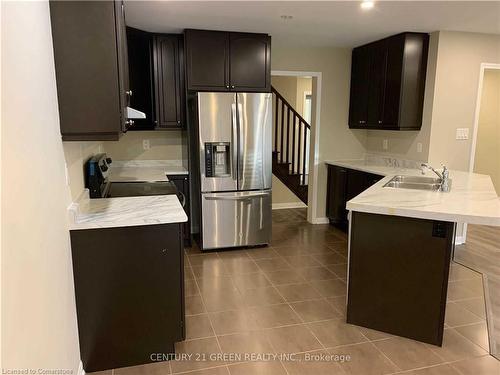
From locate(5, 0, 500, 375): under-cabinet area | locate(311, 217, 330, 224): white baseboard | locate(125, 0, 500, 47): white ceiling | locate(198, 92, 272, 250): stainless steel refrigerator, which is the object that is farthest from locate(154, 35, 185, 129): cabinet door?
locate(311, 217, 330, 224): white baseboard

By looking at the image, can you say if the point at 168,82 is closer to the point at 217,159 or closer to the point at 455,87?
the point at 217,159

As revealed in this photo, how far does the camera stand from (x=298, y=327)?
2.71m

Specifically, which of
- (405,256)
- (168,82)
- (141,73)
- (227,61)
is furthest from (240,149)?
(405,256)

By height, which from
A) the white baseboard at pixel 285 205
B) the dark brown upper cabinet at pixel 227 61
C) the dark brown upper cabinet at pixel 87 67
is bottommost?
the white baseboard at pixel 285 205

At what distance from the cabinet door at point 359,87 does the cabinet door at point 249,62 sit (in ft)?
4.55

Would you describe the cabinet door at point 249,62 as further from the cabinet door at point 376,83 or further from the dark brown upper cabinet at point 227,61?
the cabinet door at point 376,83

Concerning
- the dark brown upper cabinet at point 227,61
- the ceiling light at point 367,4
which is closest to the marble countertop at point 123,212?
the dark brown upper cabinet at point 227,61

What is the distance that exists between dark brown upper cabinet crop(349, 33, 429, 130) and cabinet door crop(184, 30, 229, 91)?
1841mm

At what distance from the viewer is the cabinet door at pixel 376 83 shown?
4.48 metres

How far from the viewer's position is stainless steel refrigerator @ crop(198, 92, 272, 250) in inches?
160

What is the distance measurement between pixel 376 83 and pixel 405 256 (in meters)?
2.80

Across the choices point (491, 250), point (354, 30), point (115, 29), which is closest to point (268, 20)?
point (354, 30)

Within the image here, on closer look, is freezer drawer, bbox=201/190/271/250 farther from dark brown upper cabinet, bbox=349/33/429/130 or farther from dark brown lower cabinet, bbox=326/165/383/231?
dark brown upper cabinet, bbox=349/33/429/130

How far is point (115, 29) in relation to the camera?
191 cm
